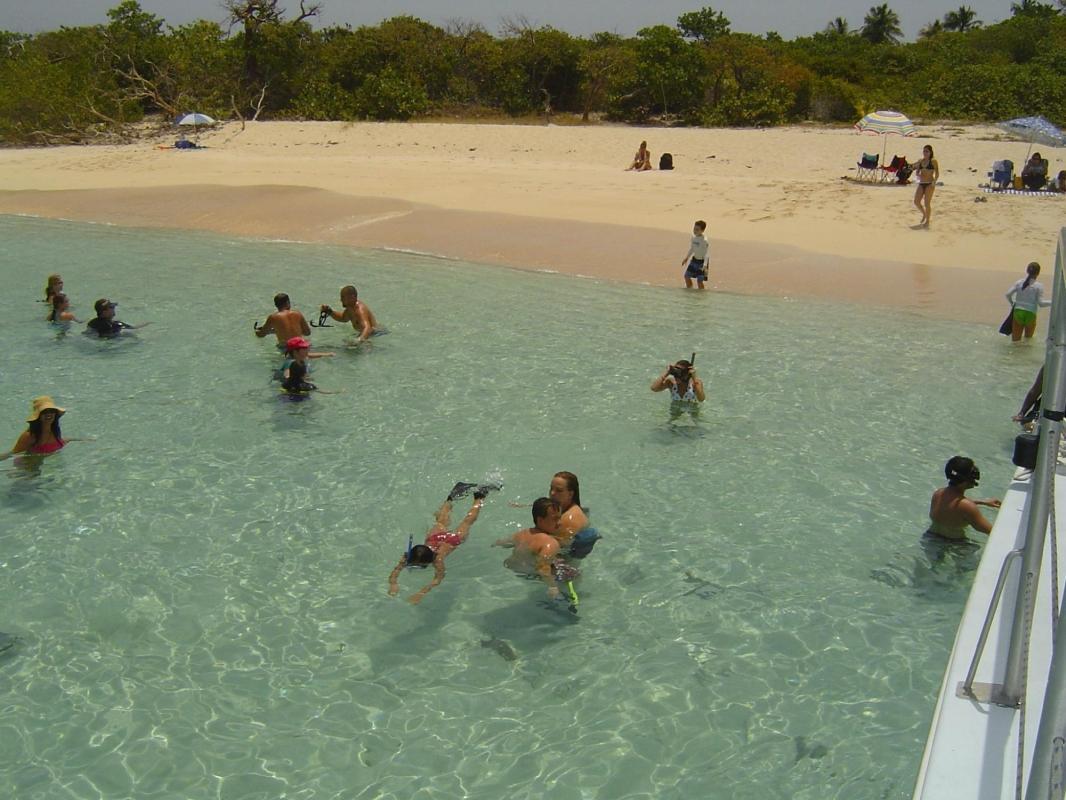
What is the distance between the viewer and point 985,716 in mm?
3527

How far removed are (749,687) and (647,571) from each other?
1.54 meters

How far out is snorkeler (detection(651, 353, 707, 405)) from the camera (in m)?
10.2

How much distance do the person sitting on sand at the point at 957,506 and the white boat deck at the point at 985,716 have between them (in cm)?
278

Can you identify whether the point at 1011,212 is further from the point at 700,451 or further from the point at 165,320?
the point at 165,320

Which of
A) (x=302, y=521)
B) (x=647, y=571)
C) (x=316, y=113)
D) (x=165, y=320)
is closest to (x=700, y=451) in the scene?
(x=647, y=571)

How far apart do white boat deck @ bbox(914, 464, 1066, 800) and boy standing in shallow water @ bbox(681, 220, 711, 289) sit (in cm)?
1182

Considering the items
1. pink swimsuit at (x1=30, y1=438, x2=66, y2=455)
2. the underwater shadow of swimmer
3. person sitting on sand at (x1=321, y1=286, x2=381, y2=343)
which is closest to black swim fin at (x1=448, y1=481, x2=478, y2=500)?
the underwater shadow of swimmer

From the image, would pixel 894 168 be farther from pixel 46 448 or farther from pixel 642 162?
pixel 46 448

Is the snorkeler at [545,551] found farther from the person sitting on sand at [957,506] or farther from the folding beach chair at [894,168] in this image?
the folding beach chair at [894,168]

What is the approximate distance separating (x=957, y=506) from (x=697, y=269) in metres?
9.31

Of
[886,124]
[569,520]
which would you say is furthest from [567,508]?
[886,124]

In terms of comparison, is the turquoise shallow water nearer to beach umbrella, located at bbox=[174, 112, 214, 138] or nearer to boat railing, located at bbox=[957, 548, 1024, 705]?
boat railing, located at bbox=[957, 548, 1024, 705]

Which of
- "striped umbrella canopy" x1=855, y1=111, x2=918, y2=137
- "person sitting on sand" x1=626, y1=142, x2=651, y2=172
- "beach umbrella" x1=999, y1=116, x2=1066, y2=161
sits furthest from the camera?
"person sitting on sand" x1=626, y1=142, x2=651, y2=172

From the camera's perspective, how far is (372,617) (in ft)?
22.9
